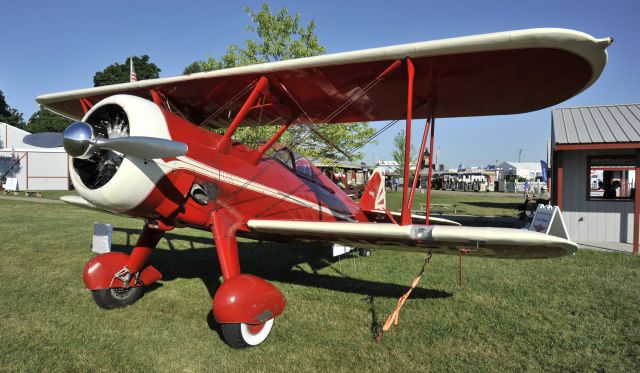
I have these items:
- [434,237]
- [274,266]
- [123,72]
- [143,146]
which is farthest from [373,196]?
[123,72]

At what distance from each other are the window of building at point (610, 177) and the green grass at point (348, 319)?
3.44 meters

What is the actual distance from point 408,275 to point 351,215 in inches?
50.1

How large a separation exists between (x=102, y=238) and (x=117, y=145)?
136 inches

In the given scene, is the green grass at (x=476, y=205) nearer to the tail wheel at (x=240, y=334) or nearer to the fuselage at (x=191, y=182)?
the fuselage at (x=191, y=182)

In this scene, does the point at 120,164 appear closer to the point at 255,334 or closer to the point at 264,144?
the point at 264,144

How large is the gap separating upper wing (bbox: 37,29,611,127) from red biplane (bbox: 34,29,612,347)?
0.01m

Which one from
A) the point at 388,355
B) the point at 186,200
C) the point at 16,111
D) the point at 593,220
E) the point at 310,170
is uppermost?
the point at 16,111

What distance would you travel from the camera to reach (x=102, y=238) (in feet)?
19.4

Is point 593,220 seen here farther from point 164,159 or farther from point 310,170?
point 164,159

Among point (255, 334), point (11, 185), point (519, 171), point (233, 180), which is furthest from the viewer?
point (519, 171)

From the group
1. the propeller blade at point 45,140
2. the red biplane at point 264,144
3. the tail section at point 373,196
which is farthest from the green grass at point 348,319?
the propeller blade at point 45,140

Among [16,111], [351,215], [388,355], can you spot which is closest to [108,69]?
[16,111]

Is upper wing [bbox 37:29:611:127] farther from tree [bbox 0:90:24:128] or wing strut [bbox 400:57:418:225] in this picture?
tree [bbox 0:90:24:128]

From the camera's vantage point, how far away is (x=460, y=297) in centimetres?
500
